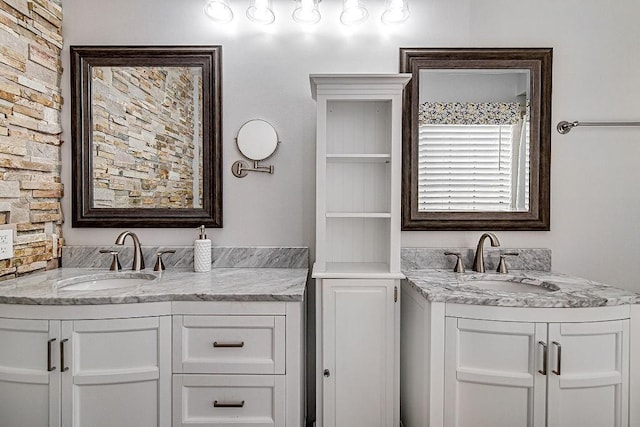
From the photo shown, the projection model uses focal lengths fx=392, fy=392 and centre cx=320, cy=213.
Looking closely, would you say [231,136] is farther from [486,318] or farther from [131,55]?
[486,318]

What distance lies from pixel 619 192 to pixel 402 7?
1488 mm

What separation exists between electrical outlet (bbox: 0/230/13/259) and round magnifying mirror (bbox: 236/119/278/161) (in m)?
1.10

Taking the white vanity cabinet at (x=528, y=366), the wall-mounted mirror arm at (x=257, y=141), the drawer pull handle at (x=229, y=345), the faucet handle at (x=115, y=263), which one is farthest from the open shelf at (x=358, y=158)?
the faucet handle at (x=115, y=263)

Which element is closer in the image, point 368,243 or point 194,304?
point 194,304

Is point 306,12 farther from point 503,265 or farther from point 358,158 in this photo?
point 503,265

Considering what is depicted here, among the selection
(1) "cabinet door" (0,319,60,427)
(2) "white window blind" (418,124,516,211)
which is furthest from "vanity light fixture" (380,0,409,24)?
(1) "cabinet door" (0,319,60,427)

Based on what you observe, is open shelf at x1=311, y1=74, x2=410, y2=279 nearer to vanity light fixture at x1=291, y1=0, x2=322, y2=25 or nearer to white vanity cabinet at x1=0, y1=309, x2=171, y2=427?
vanity light fixture at x1=291, y1=0, x2=322, y2=25

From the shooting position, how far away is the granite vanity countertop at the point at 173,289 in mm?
1474

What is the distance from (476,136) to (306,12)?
1077 millimetres

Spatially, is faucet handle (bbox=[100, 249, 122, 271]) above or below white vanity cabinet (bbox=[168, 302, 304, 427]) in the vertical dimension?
above

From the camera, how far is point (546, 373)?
56.8 inches

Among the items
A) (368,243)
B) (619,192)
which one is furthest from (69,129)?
(619,192)

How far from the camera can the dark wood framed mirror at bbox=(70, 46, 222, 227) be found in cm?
205

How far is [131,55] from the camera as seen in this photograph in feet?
6.74
